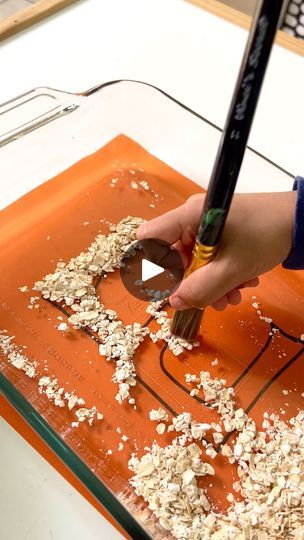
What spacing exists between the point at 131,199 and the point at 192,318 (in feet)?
0.58

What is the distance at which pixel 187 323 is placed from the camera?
0.44 meters

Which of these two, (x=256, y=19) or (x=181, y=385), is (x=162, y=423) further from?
(x=256, y=19)

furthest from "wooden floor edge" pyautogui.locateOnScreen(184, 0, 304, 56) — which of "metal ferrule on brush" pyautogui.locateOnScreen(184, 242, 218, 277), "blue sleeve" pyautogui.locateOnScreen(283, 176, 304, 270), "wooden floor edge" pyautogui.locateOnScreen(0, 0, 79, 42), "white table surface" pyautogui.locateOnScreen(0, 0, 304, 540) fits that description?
"metal ferrule on brush" pyautogui.locateOnScreen(184, 242, 218, 277)

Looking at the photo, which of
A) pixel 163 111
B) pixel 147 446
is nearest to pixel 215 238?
pixel 147 446

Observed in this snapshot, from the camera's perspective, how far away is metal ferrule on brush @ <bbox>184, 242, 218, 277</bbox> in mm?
365

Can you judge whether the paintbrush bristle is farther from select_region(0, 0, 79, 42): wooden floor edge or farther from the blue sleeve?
select_region(0, 0, 79, 42): wooden floor edge

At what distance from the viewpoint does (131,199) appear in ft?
1.82

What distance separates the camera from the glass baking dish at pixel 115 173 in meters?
0.45

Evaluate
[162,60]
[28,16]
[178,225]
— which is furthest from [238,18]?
[178,225]

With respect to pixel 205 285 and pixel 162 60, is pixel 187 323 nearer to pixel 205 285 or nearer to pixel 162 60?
pixel 205 285

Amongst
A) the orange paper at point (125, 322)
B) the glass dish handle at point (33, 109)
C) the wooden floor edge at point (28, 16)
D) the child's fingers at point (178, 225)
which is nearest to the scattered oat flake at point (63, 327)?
the orange paper at point (125, 322)
